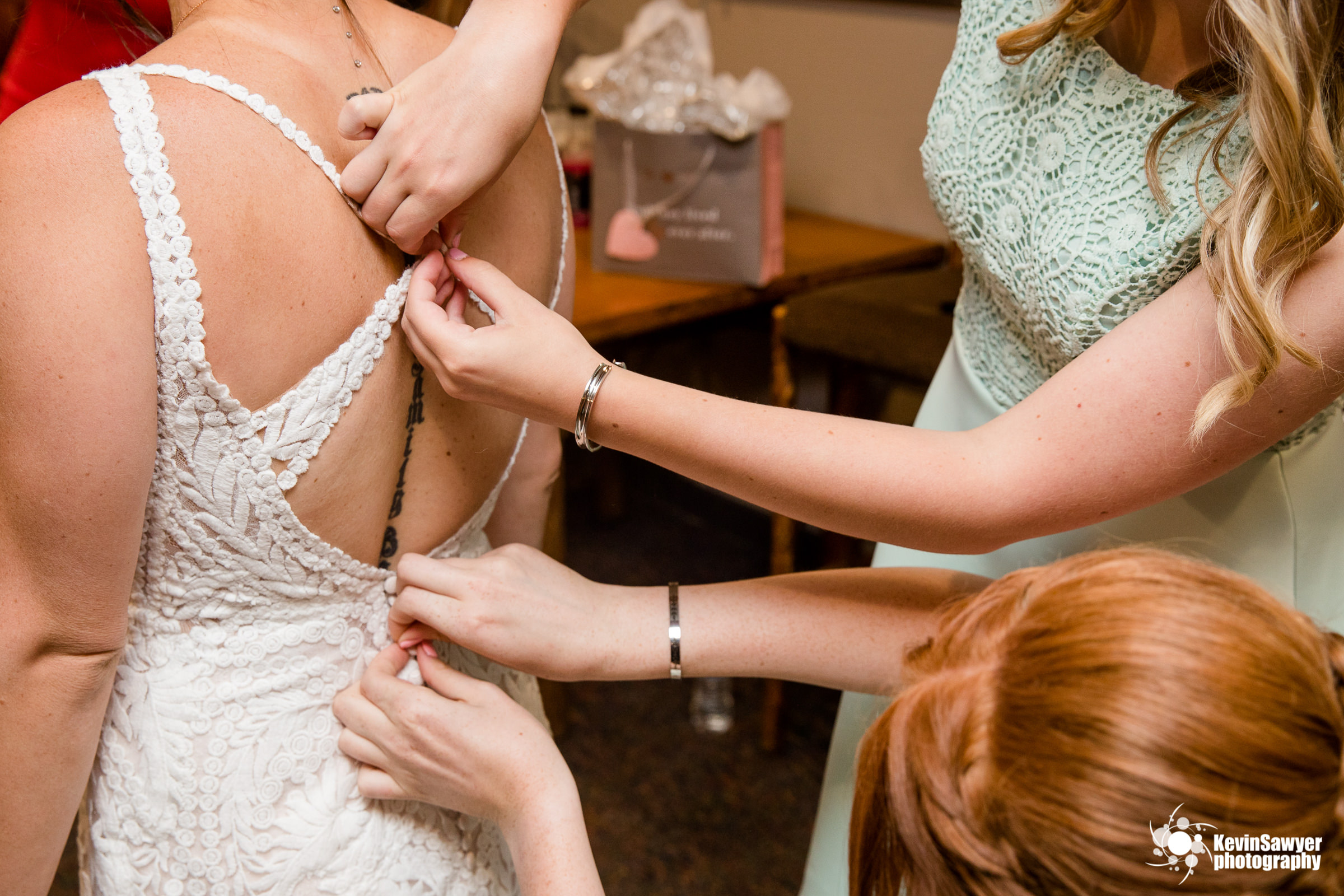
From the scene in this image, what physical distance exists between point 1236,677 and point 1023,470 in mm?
257

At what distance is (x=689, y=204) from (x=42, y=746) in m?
1.54

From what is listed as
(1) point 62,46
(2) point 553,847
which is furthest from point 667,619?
(1) point 62,46

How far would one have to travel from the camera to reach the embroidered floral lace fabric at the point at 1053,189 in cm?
84

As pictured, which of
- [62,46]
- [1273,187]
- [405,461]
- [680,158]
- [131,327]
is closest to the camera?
[131,327]

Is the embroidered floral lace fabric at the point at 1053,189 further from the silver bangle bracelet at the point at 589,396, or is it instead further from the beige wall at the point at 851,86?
the beige wall at the point at 851,86

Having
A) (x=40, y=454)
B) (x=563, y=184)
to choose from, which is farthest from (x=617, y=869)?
(x=40, y=454)

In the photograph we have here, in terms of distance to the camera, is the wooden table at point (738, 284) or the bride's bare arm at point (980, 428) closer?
the bride's bare arm at point (980, 428)

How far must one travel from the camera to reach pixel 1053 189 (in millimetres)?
924

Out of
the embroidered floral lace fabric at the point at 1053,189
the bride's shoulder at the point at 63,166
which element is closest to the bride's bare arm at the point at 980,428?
the embroidered floral lace fabric at the point at 1053,189

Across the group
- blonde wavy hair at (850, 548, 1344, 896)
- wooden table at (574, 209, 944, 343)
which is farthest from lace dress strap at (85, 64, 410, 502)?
wooden table at (574, 209, 944, 343)

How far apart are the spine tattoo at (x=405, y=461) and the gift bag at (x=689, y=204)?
4.15 feet
